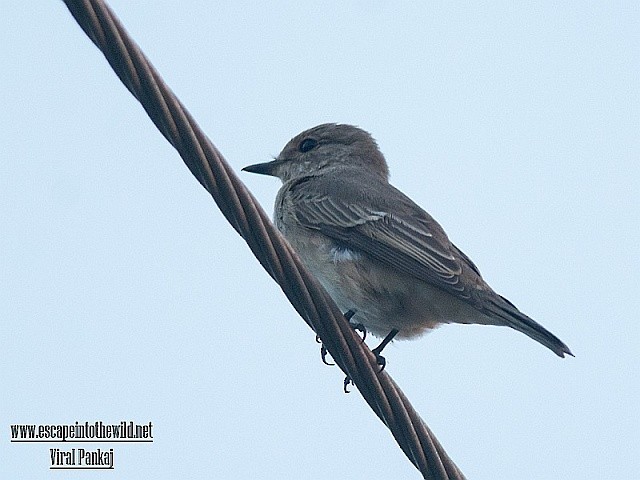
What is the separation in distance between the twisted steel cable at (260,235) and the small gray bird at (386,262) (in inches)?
68.7

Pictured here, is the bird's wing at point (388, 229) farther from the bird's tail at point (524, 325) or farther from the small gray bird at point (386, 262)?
the bird's tail at point (524, 325)

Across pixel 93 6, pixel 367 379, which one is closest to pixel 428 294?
pixel 367 379

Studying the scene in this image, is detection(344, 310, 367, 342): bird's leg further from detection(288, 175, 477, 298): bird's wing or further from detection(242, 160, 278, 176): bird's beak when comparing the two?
detection(242, 160, 278, 176): bird's beak

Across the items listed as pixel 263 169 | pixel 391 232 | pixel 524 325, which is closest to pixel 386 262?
pixel 391 232

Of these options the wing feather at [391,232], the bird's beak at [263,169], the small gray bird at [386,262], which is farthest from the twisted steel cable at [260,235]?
the bird's beak at [263,169]

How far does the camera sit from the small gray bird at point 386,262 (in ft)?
22.2

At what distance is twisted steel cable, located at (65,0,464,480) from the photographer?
3.56m

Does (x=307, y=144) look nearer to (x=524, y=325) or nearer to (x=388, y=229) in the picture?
(x=388, y=229)

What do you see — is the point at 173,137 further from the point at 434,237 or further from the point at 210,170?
the point at 434,237

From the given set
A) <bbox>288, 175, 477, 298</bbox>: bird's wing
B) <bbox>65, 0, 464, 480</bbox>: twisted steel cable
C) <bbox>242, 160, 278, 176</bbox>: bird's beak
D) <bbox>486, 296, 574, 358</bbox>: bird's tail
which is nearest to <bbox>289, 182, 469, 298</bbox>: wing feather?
<bbox>288, 175, 477, 298</bbox>: bird's wing

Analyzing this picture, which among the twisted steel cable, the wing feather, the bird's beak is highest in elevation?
the bird's beak

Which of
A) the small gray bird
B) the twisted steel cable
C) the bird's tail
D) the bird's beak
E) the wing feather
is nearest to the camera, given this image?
the twisted steel cable

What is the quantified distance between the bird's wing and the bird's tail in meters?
0.22

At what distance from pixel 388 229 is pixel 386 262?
1.57ft
